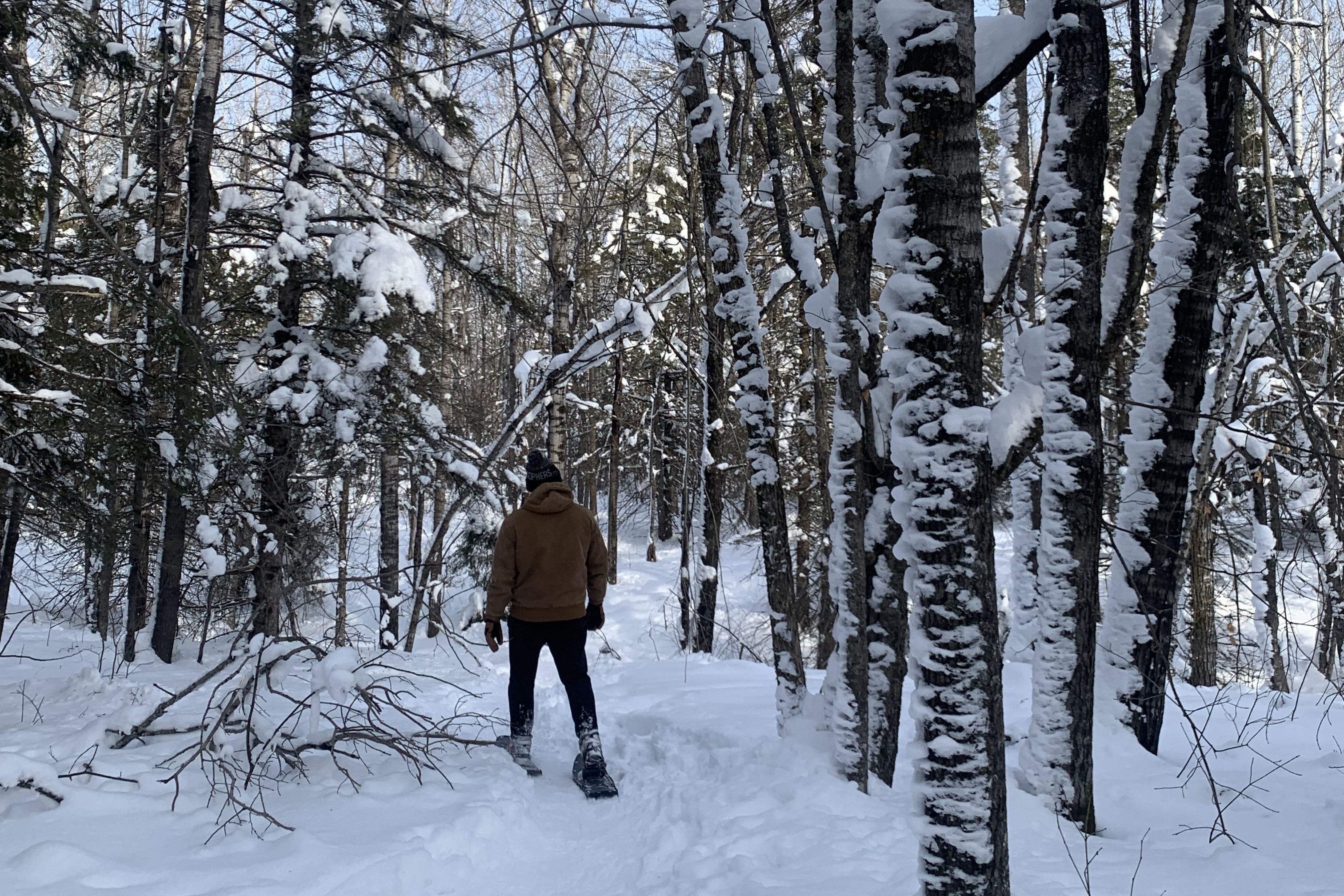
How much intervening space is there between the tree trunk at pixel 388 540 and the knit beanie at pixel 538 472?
4.23 meters

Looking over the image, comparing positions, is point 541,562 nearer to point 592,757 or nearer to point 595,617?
point 595,617

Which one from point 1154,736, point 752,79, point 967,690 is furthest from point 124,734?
point 1154,736

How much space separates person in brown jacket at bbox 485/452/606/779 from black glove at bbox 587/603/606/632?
13cm

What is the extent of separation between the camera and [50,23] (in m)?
4.60

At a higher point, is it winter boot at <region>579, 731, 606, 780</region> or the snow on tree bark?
the snow on tree bark

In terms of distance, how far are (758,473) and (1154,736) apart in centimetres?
284

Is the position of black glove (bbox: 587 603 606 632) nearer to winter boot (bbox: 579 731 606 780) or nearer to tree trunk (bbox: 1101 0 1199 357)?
winter boot (bbox: 579 731 606 780)

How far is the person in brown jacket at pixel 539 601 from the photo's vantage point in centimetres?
499

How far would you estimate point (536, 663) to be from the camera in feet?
16.6

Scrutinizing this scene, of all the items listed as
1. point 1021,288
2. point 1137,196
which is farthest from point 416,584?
point 1021,288

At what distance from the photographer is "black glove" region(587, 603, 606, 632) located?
5.32 metres

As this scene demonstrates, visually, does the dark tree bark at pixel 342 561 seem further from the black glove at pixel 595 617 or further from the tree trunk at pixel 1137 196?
the tree trunk at pixel 1137 196

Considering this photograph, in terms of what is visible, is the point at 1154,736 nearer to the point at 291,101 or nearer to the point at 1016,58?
the point at 1016,58

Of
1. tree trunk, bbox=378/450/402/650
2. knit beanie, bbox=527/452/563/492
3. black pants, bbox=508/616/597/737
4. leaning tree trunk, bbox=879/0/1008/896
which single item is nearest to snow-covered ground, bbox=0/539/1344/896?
black pants, bbox=508/616/597/737
